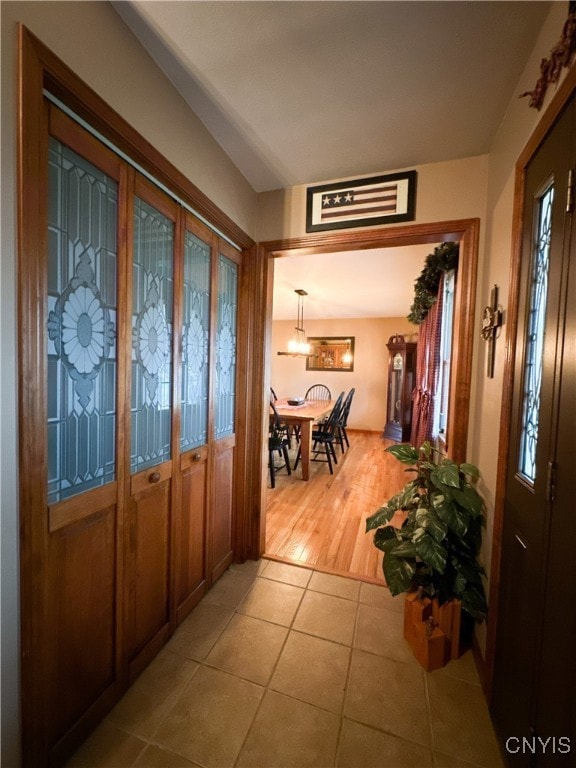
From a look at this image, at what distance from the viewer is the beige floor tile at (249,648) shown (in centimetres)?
131

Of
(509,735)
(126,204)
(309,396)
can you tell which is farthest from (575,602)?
(309,396)

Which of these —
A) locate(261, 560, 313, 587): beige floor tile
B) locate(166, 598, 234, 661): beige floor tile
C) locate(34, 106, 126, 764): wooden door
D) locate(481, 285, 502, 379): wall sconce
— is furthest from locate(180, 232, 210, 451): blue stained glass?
locate(481, 285, 502, 379): wall sconce

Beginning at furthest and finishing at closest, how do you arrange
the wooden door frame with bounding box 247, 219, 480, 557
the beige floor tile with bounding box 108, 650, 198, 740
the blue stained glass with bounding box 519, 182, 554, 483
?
the wooden door frame with bounding box 247, 219, 480, 557 < the beige floor tile with bounding box 108, 650, 198, 740 < the blue stained glass with bounding box 519, 182, 554, 483

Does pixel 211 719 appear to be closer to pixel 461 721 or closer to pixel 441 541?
pixel 461 721

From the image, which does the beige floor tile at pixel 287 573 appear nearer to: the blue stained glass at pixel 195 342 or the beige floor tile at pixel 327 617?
the beige floor tile at pixel 327 617

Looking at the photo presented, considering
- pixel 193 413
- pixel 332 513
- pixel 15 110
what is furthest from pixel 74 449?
pixel 332 513

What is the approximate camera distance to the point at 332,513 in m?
2.81

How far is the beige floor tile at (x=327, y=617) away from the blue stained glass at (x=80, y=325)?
4.19ft

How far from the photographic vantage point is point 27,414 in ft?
2.59

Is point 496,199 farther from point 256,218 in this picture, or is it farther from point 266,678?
point 266,678

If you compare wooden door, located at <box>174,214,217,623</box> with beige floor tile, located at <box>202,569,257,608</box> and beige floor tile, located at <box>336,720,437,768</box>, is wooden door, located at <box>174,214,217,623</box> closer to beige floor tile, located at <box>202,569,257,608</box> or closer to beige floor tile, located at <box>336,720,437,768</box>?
beige floor tile, located at <box>202,569,257,608</box>

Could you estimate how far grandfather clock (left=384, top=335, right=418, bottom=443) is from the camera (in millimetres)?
5480

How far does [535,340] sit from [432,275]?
6.20 ft

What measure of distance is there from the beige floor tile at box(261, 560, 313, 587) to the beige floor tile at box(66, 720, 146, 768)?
0.97m
